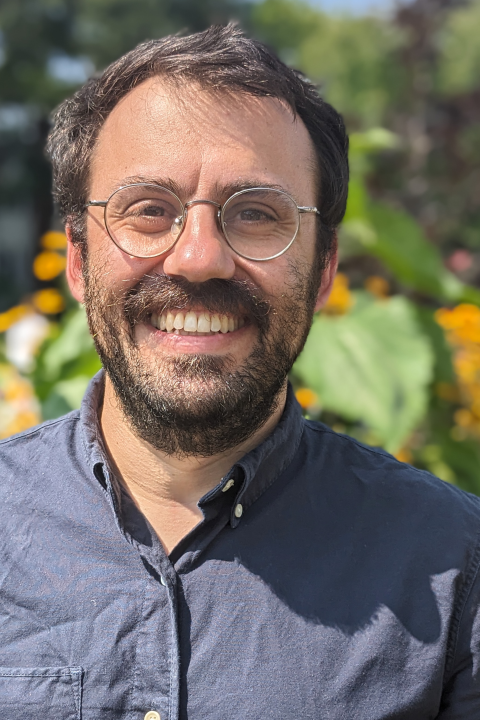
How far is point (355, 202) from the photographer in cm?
402

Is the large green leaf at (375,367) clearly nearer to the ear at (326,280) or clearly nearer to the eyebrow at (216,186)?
the ear at (326,280)

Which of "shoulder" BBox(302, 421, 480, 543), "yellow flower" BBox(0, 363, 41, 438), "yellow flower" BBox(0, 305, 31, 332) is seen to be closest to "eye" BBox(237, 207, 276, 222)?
"shoulder" BBox(302, 421, 480, 543)

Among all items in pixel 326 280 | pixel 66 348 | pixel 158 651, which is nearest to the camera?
pixel 158 651

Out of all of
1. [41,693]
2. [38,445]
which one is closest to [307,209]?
[38,445]

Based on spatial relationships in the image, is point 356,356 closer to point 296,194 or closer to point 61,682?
point 296,194

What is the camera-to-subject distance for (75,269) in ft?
5.94

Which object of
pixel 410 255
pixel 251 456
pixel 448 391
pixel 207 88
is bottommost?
pixel 448 391

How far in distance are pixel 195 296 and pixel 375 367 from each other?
1.78m

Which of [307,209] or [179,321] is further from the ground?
[307,209]

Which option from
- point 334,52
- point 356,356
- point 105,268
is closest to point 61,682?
point 105,268

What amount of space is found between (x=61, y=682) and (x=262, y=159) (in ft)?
3.45

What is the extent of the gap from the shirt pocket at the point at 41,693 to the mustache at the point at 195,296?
682 millimetres

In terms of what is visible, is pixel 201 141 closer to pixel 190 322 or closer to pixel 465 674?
pixel 190 322

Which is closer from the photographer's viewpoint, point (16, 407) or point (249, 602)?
point (249, 602)
